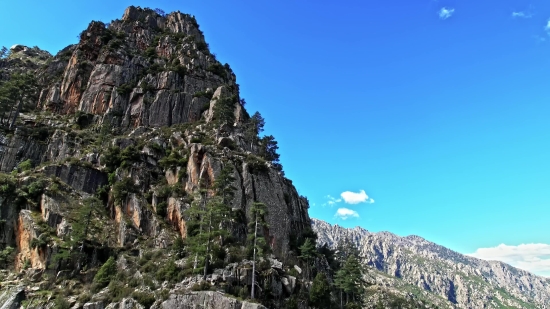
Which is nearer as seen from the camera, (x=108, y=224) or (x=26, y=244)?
(x=26, y=244)

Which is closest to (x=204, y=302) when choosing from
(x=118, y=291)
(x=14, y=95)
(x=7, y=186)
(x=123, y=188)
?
(x=118, y=291)

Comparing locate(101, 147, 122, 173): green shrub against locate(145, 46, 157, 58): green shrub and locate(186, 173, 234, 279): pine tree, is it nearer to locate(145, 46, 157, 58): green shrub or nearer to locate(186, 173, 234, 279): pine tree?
locate(186, 173, 234, 279): pine tree

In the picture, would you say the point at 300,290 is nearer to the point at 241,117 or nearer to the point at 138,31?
the point at 241,117

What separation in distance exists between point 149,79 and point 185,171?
135ft

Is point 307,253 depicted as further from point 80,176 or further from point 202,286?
point 80,176

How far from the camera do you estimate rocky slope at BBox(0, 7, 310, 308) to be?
132 ft

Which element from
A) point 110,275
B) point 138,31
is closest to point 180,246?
point 110,275

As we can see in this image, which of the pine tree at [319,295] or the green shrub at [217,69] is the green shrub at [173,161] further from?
the green shrub at [217,69]

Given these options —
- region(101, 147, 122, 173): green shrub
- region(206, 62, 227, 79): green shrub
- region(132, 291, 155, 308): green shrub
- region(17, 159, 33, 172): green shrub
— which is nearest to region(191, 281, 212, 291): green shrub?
region(132, 291, 155, 308): green shrub

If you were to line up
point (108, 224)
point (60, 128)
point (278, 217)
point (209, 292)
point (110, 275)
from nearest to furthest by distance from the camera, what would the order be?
point (209, 292) → point (110, 275) → point (108, 224) → point (278, 217) → point (60, 128)

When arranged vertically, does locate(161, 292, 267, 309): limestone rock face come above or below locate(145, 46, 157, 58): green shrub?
below

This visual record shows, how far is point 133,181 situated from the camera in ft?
189

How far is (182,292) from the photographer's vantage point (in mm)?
36625

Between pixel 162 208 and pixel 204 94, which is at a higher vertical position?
pixel 204 94
